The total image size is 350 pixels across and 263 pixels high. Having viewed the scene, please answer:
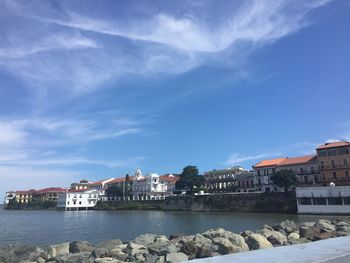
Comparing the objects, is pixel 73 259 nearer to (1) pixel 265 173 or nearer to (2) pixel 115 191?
(1) pixel 265 173

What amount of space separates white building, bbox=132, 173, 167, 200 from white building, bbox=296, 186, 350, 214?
2622 inches

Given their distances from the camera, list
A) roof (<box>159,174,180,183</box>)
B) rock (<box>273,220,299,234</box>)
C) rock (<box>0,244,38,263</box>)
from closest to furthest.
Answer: rock (<box>0,244,38,263</box>), rock (<box>273,220,299,234</box>), roof (<box>159,174,180,183</box>)

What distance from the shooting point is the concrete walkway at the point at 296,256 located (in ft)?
27.6

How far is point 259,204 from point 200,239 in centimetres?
5508

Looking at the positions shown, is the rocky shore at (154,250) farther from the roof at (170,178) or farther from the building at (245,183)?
the roof at (170,178)

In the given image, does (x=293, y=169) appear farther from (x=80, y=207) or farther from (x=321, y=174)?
(x=80, y=207)

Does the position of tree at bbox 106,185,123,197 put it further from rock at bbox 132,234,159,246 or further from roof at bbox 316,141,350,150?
rock at bbox 132,234,159,246

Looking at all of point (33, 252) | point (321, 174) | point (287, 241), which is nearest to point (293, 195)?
point (321, 174)

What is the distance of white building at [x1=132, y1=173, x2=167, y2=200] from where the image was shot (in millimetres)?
118812

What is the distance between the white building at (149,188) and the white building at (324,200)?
2622 inches

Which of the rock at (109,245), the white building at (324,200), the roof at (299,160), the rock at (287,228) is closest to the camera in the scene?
the rock at (109,245)

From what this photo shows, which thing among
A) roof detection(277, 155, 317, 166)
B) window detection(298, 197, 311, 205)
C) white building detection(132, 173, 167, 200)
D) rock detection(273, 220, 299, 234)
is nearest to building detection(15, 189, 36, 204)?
white building detection(132, 173, 167, 200)

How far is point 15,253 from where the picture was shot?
16.6 m

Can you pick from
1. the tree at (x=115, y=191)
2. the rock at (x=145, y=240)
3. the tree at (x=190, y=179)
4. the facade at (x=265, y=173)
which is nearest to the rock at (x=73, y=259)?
the rock at (x=145, y=240)
